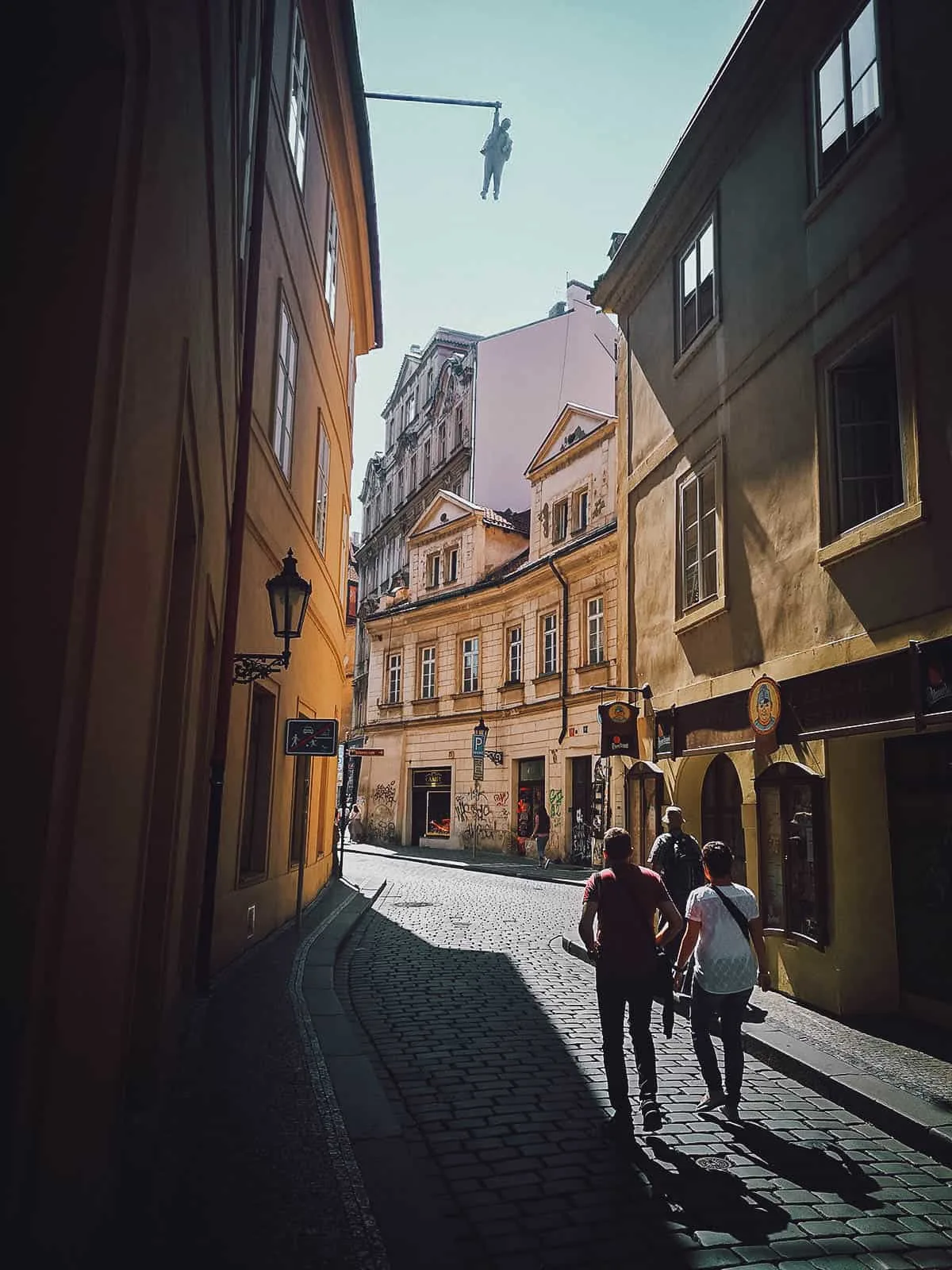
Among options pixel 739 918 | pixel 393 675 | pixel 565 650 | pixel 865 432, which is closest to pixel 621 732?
pixel 865 432

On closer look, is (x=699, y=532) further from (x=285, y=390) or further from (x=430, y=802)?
(x=430, y=802)

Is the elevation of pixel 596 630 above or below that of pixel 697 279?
below

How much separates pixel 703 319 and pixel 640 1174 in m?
10.3

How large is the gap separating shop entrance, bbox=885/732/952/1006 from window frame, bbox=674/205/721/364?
5871 millimetres

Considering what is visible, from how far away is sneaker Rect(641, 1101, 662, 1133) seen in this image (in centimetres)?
542

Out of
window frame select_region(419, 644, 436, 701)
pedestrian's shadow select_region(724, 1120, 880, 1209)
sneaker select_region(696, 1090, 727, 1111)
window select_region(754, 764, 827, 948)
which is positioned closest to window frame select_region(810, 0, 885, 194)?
window select_region(754, 764, 827, 948)

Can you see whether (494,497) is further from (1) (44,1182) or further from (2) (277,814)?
(1) (44,1182)

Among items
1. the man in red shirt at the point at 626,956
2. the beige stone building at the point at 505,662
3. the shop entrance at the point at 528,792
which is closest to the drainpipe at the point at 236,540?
the man in red shirt at the point at 626,956

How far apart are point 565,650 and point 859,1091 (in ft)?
73.4

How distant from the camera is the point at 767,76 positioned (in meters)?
10.6

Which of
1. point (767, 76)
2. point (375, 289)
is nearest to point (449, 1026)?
point (767, 76)

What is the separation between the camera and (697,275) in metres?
12.6

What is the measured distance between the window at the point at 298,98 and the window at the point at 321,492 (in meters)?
3.96

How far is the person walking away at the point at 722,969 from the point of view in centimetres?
577
